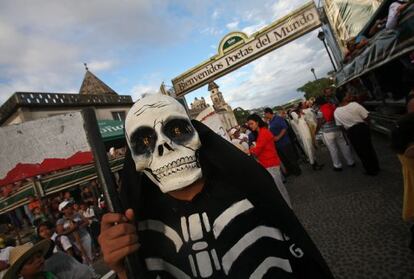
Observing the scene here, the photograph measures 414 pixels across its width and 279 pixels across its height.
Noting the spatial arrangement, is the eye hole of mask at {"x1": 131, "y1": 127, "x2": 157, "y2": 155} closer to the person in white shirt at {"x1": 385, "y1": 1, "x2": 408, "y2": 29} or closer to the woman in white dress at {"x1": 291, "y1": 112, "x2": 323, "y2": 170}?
the person in white shirt at {"x1": 385, "y1": 1, "x2": 408, "y2": 29}

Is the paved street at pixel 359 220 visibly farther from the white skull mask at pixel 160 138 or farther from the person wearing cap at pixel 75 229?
the person wearing cap at pixel 75 229

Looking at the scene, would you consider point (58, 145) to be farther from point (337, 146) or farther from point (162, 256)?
point (337, 146)

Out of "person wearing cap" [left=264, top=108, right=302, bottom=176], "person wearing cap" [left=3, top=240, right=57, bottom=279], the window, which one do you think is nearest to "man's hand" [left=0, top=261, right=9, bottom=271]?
"person wearing cap" [left=3, top=240, right=57, bottom=279]

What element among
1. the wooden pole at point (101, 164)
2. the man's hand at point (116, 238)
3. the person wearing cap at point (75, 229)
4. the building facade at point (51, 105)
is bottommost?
the person wearing cap at point (75, 229)

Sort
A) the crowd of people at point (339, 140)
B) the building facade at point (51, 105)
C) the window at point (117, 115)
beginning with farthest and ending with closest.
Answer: the window at point (117, 115), the building facade at point (51, 105), the crowd of people at point (339, 140)

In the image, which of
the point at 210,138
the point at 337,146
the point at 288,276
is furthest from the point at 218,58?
the point at 288,276

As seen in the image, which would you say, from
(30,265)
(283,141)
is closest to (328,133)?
(283,141)

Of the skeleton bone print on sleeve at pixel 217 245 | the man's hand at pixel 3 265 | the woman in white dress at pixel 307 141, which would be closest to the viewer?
the skeleton bone print on sleeve at pixel 217 245

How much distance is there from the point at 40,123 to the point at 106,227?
630 millimetres

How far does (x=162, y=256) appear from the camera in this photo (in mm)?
1427

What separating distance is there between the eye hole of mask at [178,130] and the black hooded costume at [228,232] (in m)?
0.20

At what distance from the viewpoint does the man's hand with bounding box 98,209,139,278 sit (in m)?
1.15

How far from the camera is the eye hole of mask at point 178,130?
1.53 m

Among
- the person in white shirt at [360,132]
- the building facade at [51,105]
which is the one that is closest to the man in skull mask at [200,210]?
the person in white shirt at [360,132]
